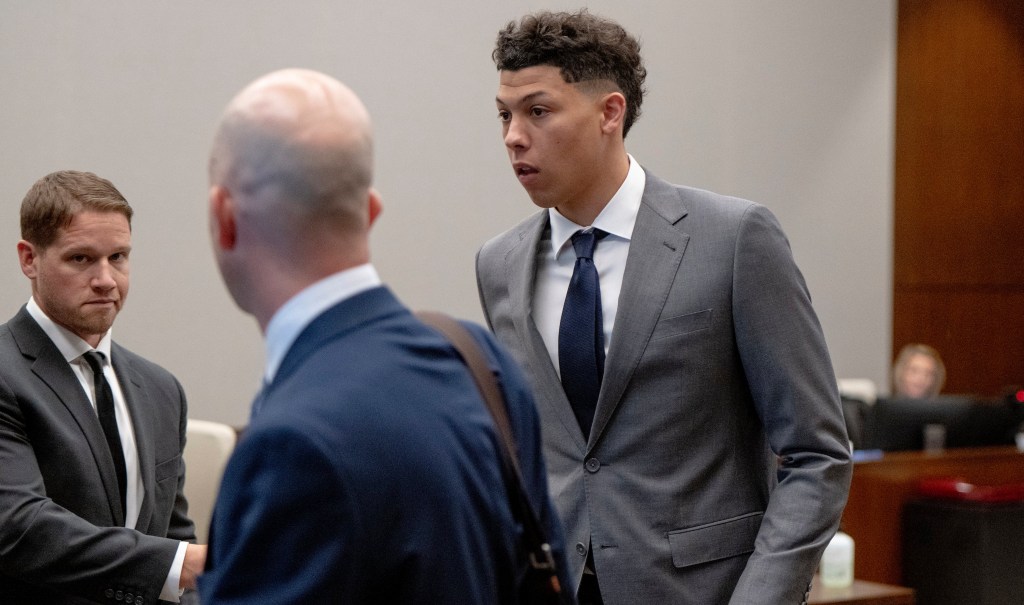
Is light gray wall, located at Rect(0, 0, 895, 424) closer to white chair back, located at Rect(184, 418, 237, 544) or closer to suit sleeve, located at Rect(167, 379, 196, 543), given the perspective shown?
white chair back, located at Rect(184, 418, 237, 544)

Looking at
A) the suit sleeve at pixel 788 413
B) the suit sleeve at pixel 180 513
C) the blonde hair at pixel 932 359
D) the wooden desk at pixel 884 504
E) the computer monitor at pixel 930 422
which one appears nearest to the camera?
the suit sleeve at pixel 788 413

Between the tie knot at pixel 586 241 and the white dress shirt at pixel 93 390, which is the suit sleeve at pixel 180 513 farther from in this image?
the tie knot at pixel 586 241

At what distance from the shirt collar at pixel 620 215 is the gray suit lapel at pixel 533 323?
0.06 meters

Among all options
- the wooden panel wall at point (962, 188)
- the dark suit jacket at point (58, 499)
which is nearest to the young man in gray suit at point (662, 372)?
the dark suit jacket at point (58, 499)

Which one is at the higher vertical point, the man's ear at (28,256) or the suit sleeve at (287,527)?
the man's ear at (28,256)

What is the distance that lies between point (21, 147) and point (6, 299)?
Result: 62cm

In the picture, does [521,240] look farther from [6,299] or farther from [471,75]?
[471,75]

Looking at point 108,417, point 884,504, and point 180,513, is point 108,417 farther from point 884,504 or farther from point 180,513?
point 884,504

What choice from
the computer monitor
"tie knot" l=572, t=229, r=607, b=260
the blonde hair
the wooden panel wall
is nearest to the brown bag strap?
"tie knot" l=572, t=229, r=607, b=260

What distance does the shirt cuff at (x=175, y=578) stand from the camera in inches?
80.7

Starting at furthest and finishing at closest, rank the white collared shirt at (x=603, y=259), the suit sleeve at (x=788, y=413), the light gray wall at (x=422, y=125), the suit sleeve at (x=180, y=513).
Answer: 1. the light gray wall at (x=422, y=125)
2. the suit sleeve at (x=180, y=513)
3. the white collared shirt at (x=603, y=259)
4. the suit sleeve at (x=788, y=413)

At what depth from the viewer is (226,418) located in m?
5.50

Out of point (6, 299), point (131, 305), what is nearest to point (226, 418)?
point (131, 305)

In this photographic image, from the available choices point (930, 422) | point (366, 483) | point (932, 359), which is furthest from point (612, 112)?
point (932, 359)
